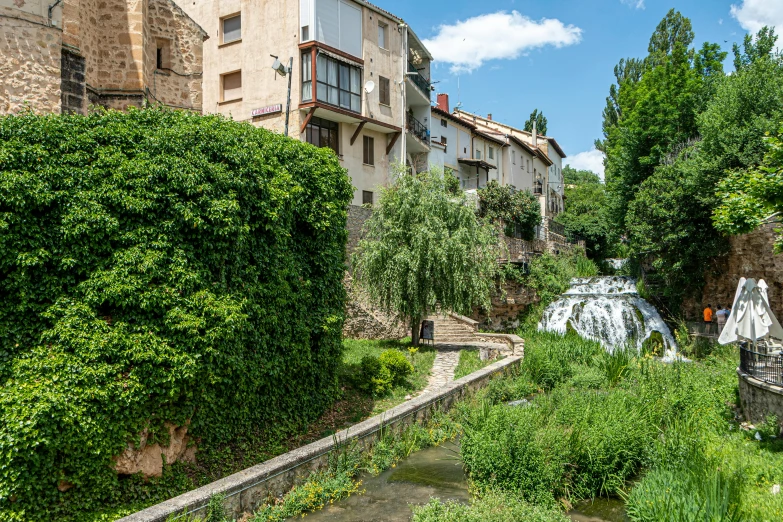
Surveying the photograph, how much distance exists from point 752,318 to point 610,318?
12.5 meters

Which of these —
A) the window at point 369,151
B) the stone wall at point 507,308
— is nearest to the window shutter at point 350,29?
the window at point 369,151

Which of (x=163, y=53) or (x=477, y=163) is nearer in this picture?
(x=163, y=53)

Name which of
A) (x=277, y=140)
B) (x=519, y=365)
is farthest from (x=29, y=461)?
(x=519, y=365)

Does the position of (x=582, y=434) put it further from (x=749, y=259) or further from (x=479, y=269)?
(x=749, y=259)

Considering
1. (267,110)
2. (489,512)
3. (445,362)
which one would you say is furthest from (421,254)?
(267,110)

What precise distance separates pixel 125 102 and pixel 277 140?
287 inches

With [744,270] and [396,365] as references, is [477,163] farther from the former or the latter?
[396,365]

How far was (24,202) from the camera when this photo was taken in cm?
690

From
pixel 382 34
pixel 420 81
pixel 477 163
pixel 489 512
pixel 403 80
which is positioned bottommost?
pixel 489 512

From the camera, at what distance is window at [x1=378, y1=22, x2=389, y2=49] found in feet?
90.4

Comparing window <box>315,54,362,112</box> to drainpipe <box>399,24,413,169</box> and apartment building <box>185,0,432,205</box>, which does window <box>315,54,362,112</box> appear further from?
drainpipe <box>399,24,413,169</box>

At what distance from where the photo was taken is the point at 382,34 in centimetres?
2778

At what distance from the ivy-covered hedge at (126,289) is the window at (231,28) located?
18.6 meters

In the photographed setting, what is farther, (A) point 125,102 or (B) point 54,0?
(A) point 125,102
